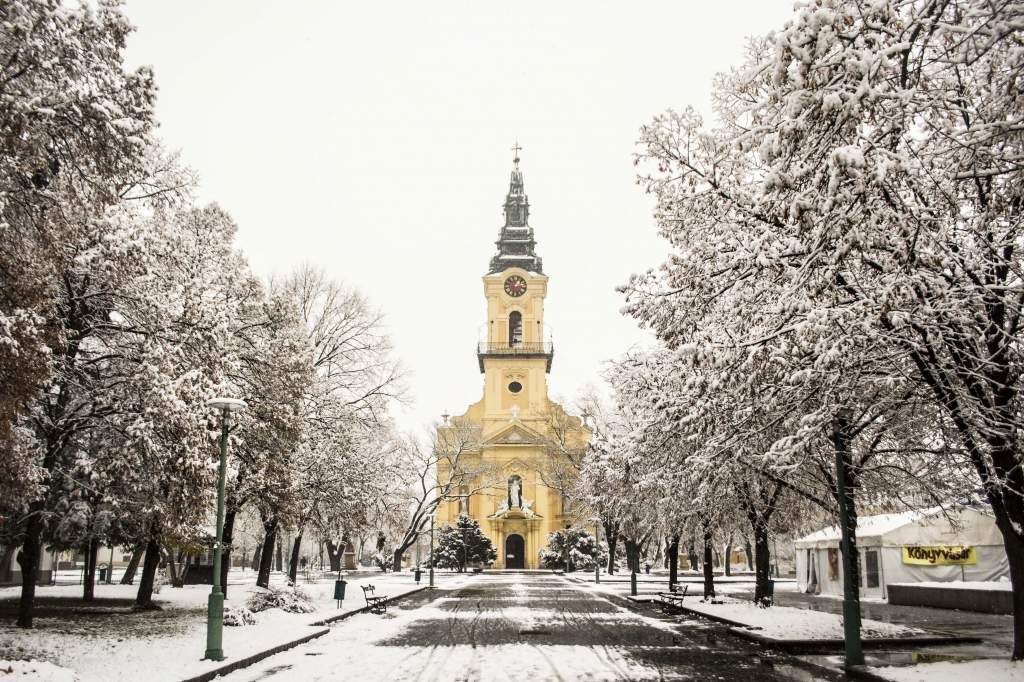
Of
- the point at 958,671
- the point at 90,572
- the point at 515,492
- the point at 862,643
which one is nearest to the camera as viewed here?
the point at 958,671

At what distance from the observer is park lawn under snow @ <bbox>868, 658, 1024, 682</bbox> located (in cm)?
1123

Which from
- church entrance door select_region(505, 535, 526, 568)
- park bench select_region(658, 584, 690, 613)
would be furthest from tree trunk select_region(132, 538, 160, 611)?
church entrance door select_region(505, 535, 526, 568)

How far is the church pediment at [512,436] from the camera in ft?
245

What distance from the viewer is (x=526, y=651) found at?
1560cm

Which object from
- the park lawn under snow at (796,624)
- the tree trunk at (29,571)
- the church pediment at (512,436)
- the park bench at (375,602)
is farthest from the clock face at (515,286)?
the tree trunk at (29,571)

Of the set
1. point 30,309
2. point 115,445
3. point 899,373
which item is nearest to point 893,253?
point 899,373

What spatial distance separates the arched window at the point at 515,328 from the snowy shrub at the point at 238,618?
190 ft

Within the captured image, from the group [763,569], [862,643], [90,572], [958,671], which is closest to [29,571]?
[90,572]

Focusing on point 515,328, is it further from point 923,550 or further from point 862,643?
point 862,643

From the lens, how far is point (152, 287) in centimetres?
1617

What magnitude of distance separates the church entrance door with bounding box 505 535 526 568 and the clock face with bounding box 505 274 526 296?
2162 centimetres

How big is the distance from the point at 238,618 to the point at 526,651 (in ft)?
24.8

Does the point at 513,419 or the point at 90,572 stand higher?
the point at 513,419

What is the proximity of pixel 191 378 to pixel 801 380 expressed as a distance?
34.5 feet
